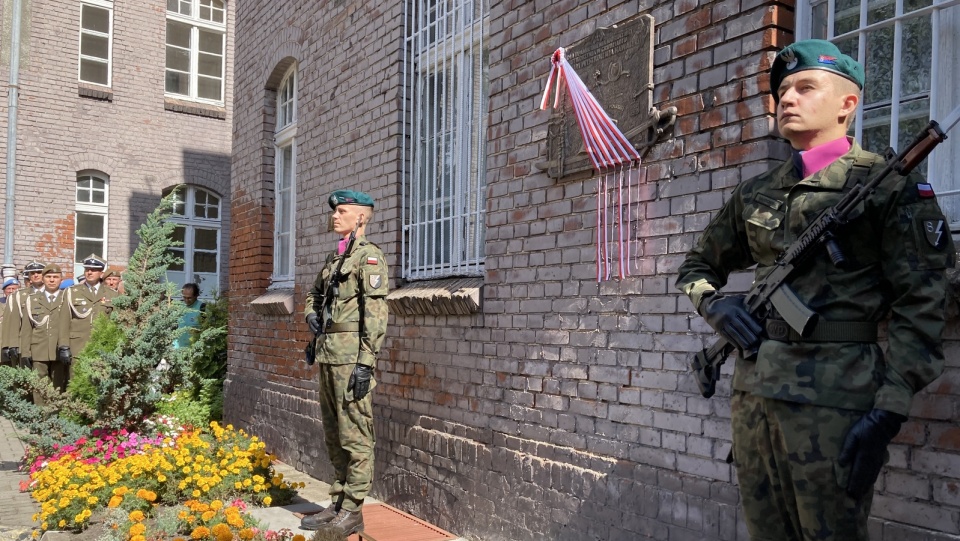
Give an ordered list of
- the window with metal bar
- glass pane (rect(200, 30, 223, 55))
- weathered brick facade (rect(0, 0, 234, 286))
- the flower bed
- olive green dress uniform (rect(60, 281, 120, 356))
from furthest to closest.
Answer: glass pane (rect(200, 30, 223, 55)) → weathered brick facade (rect(0, 0, 234, 286)) → olive green dress uniform (rect(60, 281, 120, 356)) → the window with metal bar → the flower bed

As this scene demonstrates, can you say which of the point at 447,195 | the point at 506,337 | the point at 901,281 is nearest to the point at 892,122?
the point at 901,281

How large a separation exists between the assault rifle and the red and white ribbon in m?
1.39

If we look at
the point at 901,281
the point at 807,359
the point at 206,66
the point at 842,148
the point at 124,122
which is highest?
the point at 206,66

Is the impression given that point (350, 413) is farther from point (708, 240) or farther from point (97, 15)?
point (97, 15)

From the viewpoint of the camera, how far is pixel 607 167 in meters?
3.93

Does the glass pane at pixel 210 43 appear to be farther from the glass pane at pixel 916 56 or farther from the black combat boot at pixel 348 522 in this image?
the glass pane at pixel 916 56

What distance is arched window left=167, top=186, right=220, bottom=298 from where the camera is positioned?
14.8 metres

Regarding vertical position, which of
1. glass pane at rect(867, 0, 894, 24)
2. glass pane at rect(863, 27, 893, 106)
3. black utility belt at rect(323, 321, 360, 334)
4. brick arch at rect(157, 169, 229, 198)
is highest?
brick arch at rect(157, 169, 229, 198)

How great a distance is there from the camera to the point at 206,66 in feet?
50.1

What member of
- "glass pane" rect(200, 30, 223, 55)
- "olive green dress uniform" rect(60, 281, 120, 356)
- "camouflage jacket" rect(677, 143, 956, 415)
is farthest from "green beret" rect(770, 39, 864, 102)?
"glass pane" rect(200, 30, 223, 55)

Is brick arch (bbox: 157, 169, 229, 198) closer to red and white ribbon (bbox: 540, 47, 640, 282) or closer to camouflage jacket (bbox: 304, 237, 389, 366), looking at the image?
camouflage jacket (bbox: 304, 237, 389, 366)

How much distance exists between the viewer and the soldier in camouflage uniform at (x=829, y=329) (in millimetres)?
2078

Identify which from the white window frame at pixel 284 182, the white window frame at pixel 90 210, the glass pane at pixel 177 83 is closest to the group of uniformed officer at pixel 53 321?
the white window frame at pixel 284 182

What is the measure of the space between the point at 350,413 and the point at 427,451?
636mm
